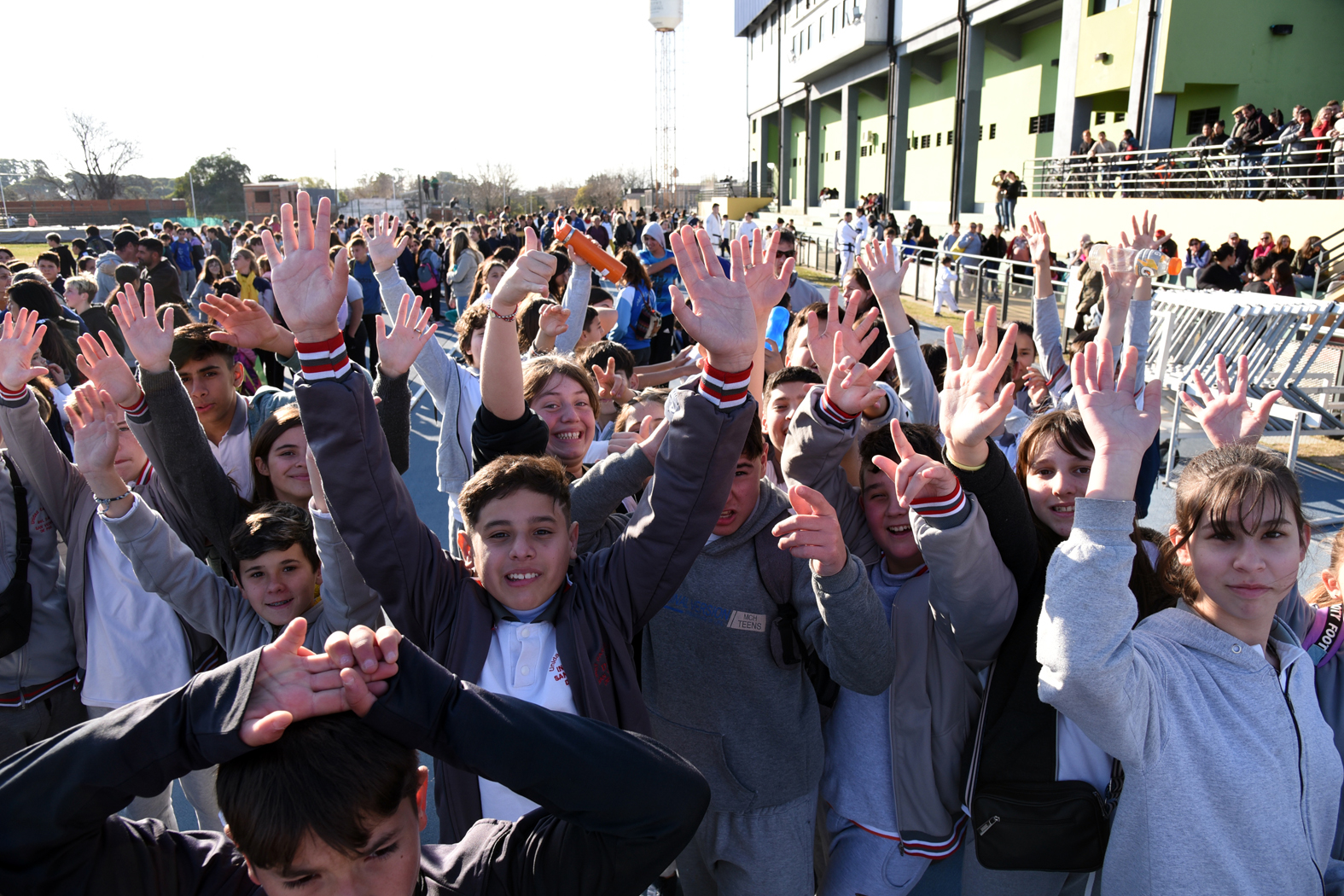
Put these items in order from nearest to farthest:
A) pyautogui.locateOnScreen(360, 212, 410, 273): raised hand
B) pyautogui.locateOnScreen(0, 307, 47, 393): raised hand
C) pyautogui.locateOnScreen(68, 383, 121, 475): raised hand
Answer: pyautogui.locateOnScreen(68, 383, 121, 475): raised hand < pyautogui.locateOnScreen(0, 307, 47, 393): raised hand < pyautogui.locateOnScreen(360, 212, 410, 273): raised hand

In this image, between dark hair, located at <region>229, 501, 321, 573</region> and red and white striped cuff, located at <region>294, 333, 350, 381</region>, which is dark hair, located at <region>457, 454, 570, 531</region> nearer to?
red and white striped cuff, located at <region>294, 333, 350, 381</region>

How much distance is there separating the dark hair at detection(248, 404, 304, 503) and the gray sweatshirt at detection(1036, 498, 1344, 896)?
104 inches

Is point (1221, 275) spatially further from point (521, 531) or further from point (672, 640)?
point (521, 531)

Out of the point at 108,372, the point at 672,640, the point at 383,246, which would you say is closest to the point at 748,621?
the point at 672,640

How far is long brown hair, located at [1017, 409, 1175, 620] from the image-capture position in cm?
226

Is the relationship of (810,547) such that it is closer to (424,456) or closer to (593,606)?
(593,606)

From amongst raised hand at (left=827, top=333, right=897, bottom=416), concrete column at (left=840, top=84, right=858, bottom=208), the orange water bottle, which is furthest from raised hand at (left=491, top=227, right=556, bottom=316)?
concrete column at (left=840, top=84, right=858, bottom=208)

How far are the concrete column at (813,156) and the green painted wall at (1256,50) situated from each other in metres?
26.2

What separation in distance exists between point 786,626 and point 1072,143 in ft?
90.1

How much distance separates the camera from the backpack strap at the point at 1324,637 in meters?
2.14

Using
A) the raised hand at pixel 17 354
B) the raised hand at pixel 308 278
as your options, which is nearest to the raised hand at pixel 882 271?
the raised hand at pixel 308 278

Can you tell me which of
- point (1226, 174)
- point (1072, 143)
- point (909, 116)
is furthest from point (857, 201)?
point (1226, 174)

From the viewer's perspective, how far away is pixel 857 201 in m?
41.4

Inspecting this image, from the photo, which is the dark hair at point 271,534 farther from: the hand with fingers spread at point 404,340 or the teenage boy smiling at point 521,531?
the teenage boy smiling at point 521,531
